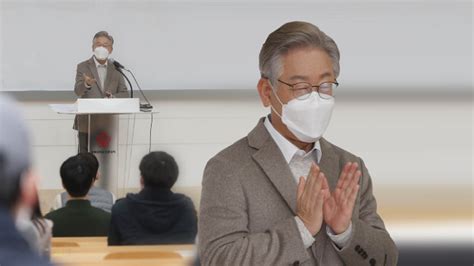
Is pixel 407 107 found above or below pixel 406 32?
below

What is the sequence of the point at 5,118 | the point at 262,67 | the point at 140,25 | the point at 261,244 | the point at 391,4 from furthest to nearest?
the point at 391,4, the point at 140,25, the point at 262,67, the point at 261,244, the point at 5,118

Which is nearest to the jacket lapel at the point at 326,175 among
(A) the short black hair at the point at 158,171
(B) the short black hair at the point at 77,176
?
(A) the short black hair at the point at 158,171

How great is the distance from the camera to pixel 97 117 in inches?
254

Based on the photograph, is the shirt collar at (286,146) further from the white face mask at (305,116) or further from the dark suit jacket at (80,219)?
the dark suit jacket at (80,219)

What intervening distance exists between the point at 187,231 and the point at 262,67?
1833 mm

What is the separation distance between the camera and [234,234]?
150 centimetres

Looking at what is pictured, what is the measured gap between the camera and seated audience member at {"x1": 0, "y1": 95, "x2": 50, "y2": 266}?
0.73 m

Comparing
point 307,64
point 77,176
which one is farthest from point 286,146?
point 77,176

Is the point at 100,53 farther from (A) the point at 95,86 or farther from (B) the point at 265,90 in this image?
(B) the point at 265,90

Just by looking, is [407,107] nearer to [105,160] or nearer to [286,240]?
[105,160]

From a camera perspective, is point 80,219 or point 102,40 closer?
point 80,219

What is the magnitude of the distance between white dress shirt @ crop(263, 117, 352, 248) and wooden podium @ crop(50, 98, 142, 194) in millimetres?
4455

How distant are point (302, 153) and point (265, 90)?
0.49ft

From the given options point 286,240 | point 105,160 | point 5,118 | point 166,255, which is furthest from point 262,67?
point 105,160
